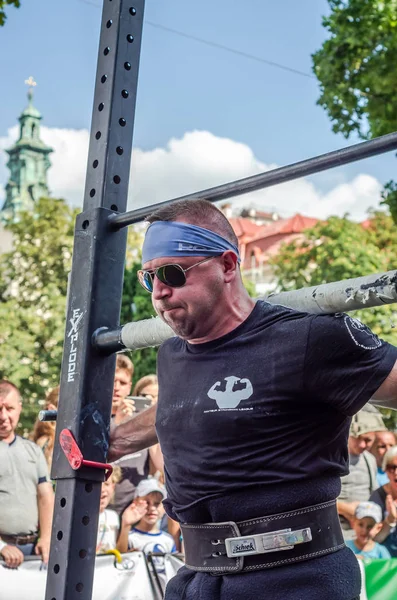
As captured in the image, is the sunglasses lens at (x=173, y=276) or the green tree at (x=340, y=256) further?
the green tree at (x=340, y=256)

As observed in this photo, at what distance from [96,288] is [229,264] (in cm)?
51

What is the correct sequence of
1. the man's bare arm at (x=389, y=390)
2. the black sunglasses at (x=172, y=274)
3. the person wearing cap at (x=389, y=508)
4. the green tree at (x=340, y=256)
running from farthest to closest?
the green tree at (x=340, y=256), the person wearing cap at (x=389, y=508), the black sunglasses at (x=172, y=274), the man's bare arm at (x=389, y=390)

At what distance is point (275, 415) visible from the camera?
193 cm

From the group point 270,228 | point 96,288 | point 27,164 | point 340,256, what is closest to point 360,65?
point 96,288

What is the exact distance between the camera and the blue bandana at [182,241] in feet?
6.88

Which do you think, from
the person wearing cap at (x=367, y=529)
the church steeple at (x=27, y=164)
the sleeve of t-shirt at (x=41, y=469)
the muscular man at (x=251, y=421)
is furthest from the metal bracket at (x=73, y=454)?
the church steeple at (x=27, y=164)

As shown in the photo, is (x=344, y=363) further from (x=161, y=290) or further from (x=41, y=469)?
(x=41, y=469)

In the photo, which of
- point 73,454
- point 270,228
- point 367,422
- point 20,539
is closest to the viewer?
point 73,454

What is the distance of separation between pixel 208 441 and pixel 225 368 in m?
0.19

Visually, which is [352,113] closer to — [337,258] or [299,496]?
[299,496]

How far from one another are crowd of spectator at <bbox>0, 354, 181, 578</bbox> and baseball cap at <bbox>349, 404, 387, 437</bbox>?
5.90 feet

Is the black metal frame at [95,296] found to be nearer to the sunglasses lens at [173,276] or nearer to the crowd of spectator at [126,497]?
the sunglasses lens at [173,276]

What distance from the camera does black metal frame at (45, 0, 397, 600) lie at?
2309mm

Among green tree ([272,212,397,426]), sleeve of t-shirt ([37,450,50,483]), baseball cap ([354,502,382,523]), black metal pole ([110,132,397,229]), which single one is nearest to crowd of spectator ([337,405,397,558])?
baseball cap ([354,502,382,523])
